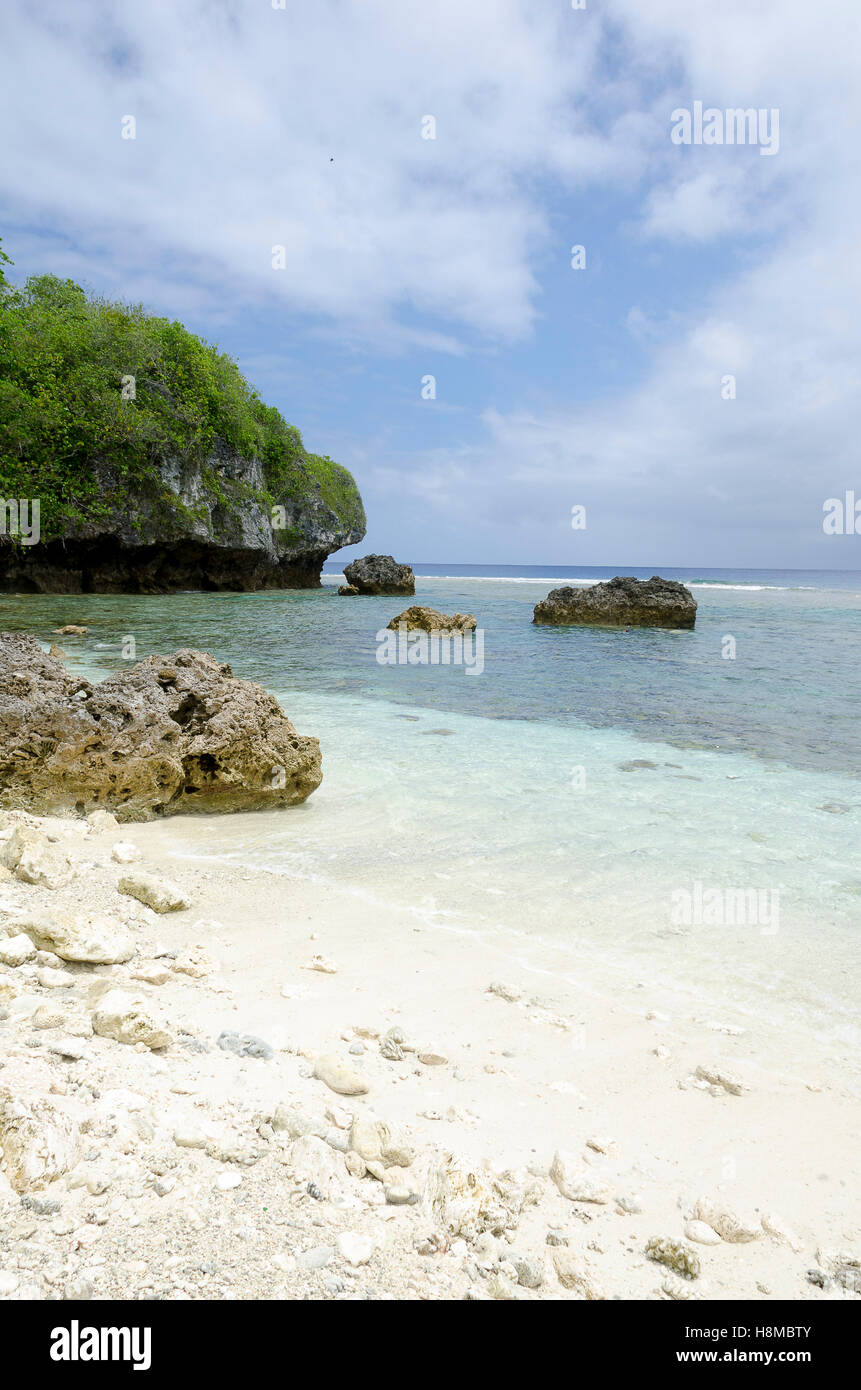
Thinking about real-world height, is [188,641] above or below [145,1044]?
above

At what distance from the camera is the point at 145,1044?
2613 millimetres

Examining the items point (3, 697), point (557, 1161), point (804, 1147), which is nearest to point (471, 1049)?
point (557, 1161)

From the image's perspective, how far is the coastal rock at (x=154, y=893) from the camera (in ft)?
13.3

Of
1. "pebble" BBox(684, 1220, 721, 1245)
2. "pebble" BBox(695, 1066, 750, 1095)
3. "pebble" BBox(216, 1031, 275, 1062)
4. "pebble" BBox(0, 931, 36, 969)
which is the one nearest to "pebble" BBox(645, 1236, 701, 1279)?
"pebble" BBox(684, 1220, 721, 1245)

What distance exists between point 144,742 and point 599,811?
162 inches

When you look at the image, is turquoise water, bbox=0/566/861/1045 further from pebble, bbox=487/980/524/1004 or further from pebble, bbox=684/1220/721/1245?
pebble, bbox=684/1220/721/1245

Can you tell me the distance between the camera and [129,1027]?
8.59ft

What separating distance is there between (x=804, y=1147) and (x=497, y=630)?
23.3 metres

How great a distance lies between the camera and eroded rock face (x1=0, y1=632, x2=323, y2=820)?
5785mm

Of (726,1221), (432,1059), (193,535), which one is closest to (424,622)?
(193,535)

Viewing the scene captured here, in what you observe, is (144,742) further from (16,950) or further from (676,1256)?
(676,1256)
